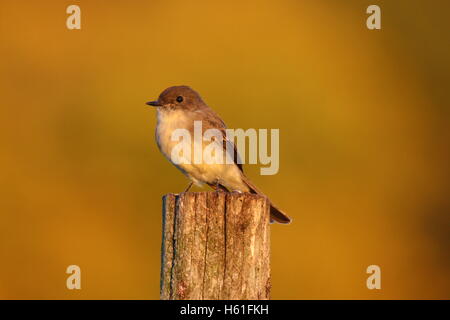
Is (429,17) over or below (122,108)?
over

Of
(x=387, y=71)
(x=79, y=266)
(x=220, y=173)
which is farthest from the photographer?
(x=387, y=71)

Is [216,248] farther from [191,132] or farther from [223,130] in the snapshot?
[223,130]

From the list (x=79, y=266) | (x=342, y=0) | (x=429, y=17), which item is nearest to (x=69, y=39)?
(x=79, y=266)

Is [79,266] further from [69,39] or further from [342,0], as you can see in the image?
[342,0]

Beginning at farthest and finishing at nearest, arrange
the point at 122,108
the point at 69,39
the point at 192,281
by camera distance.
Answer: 1. the point at 69,39
2. the point at 122,108
3. the point at 192,281

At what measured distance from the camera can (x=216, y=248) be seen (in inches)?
184

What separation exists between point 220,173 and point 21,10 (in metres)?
8.50

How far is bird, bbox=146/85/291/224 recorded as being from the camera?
6.82 m

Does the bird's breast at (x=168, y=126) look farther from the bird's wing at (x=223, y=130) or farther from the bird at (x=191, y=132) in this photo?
the bird's wing at (x=223, y=130)

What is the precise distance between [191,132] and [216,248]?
7.60 feet

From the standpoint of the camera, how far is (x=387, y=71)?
14523mm

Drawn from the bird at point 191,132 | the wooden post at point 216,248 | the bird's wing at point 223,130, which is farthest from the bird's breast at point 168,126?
the wooden post at point 216,248

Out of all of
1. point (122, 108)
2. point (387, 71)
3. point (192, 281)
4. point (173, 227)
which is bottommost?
point (192, 281)

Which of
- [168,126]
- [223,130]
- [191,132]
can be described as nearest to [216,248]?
[191,132]
